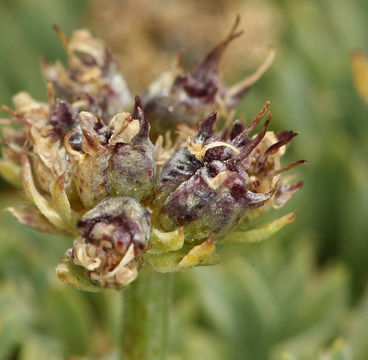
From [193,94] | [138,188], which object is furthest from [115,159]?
[193,94]

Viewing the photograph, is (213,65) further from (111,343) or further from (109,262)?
(111,343)

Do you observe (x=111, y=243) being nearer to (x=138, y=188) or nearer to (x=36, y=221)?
(x=138, y=188)

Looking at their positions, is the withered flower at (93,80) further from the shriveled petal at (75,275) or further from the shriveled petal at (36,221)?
the shriveled petal at (75,275)

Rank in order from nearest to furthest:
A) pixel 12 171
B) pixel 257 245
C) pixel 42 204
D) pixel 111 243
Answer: pixel 111 243, pixel 42 204, pixel 12 171, pixel 257 245

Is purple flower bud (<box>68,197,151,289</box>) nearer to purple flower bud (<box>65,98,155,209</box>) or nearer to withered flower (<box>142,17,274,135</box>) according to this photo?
purple flower bud (<box>65,98,155,209</box>)

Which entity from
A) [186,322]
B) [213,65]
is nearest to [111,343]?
[186,322]

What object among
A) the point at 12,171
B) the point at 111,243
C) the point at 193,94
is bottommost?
the point at 111,243
